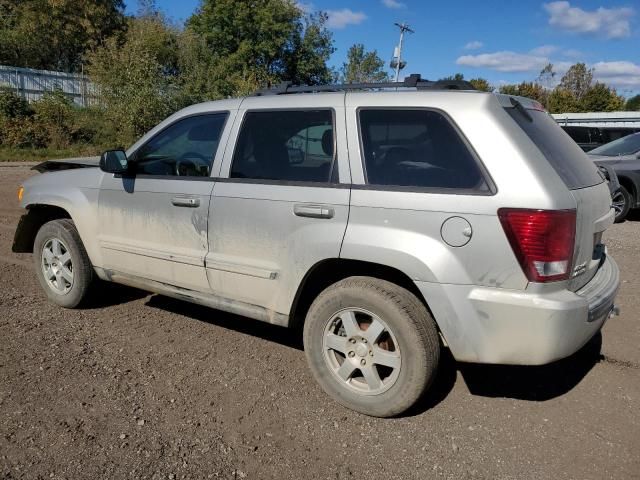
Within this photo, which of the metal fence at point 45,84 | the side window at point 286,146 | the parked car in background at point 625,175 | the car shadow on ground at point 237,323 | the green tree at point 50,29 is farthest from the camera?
the green tree at point 50,29

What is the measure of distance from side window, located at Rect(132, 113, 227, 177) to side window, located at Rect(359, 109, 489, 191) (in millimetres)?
1226

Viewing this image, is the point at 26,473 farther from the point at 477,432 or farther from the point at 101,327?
the point at 477,432

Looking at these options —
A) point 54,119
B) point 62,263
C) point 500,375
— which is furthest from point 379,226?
point 54,119

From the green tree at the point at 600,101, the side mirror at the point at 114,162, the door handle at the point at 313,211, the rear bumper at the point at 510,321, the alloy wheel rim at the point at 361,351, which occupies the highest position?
the green tree at the point at 600,101

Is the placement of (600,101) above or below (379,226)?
above

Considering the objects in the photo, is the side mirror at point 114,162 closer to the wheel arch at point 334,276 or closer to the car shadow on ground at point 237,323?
the car shadow on ground at point 237,323

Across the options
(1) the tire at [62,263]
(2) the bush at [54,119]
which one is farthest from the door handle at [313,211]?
(2) the bush at [54,119]

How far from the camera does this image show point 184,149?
4.12 m

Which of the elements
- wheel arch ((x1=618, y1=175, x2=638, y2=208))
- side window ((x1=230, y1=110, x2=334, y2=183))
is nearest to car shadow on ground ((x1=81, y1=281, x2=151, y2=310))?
side window ((x1=230, y1=110, x2=334, y2=183))

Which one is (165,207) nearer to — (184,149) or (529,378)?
(184,149)

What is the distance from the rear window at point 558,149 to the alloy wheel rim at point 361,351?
4.31 feet

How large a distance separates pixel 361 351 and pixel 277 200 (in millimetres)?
1075

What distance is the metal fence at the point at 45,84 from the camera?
25891 mm

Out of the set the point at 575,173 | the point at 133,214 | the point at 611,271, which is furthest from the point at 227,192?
the point at 611,271
